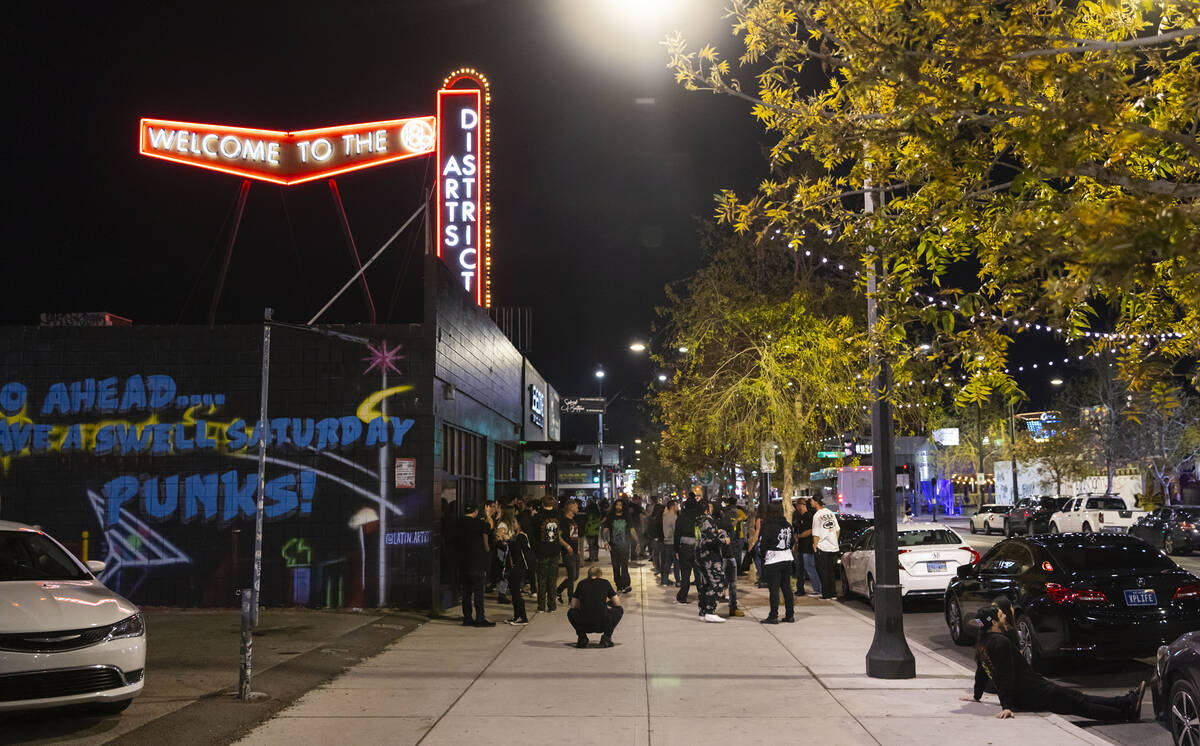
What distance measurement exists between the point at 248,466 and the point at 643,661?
298 inches

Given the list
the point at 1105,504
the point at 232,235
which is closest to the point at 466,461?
the point at 232,235

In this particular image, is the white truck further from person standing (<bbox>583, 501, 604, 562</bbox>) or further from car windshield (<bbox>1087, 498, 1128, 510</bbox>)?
person standing (<bbox>583, 501, 604, 562</bbox>)

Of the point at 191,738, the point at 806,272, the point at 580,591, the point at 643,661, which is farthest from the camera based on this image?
the point at 806,272

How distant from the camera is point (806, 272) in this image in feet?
80.8

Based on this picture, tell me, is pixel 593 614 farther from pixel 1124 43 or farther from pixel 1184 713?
pixel 1124 43

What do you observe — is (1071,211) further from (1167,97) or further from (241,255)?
(241,255)

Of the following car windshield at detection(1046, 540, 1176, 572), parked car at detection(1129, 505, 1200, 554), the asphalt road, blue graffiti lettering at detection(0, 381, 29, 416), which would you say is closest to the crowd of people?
the asphalt road

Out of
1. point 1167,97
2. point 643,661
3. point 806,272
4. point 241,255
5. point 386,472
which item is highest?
point 241,255

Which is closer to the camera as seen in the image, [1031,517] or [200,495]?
[200,495]

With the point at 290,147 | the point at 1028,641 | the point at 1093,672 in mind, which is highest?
the point at 290,147

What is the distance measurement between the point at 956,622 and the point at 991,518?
1351 inches

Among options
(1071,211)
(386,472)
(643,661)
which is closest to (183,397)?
(386,472)

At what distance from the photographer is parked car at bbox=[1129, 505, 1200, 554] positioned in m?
29.3

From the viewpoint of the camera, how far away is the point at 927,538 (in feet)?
57.7
